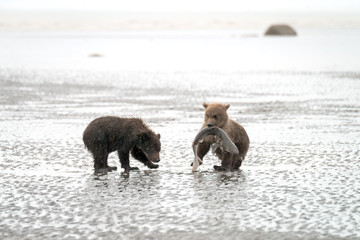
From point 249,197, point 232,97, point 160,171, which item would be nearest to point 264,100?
point 232,97

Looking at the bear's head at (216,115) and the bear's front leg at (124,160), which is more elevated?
the bear's head at (216,115)

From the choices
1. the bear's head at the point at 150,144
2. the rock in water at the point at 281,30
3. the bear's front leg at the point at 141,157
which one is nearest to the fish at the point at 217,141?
the bear's head at the point at 150,144

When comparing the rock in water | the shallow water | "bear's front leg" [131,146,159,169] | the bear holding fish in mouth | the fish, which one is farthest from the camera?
the rock in water

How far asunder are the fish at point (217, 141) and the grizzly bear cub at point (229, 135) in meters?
0.08

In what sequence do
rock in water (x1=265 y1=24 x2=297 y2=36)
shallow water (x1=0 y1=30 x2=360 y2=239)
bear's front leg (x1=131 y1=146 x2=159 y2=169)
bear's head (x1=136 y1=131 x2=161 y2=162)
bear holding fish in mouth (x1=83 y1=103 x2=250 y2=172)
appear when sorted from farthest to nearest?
rock in water (x1=265 y1=24 x2=297 y2=36) < bear's front leg (x1=131 y1=146 x2=159 y2=169) < bear's head (x1=136 y1=131 x2=161 y2=162) < bear holding fish in mouth (x1=83 y1=103 x2=250 y2=172) < shallow water (x1=0 y1=30 x2=360 y2=239)

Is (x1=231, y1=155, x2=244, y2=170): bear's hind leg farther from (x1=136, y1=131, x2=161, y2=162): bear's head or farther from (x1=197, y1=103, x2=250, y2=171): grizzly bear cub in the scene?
(x1=136, y1=131, x2=161, y2=162): bear's head

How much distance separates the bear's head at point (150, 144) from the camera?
9812mm

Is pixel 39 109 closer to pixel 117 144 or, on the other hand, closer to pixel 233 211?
pixel 117 144

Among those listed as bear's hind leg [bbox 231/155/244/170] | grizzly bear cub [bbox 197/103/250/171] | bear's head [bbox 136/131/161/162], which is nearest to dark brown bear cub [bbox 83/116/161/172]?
bear's head [bbox 136/131/161/162]

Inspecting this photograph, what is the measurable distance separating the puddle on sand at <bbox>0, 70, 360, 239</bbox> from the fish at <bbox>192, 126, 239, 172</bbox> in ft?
0.69

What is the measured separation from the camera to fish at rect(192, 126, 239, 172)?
31.5ft

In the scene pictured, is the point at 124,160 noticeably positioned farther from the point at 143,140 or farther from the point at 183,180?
the point at 183,180

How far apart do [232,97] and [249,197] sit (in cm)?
1272

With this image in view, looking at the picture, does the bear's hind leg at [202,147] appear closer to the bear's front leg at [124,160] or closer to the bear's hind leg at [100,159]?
the bear's front leg at [124,160]
